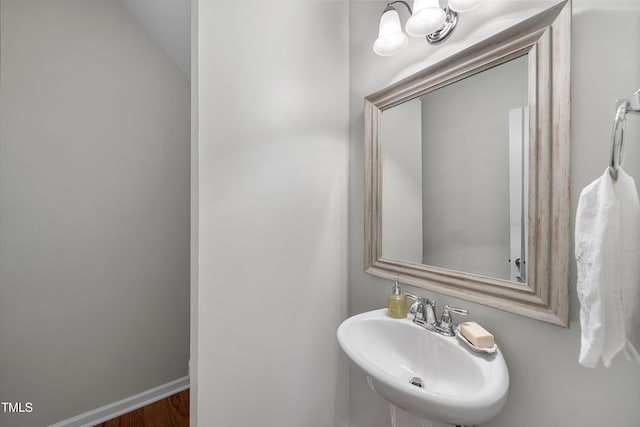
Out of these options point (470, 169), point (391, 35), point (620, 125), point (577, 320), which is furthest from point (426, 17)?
point (577, 320)

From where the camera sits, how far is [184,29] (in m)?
1.58

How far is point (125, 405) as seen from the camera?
5.16ft

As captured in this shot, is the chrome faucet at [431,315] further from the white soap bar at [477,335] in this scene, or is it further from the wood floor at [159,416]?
the wood floor at [159,416]

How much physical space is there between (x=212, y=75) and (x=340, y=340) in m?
1.03

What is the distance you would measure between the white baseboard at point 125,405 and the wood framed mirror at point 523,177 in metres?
1.72

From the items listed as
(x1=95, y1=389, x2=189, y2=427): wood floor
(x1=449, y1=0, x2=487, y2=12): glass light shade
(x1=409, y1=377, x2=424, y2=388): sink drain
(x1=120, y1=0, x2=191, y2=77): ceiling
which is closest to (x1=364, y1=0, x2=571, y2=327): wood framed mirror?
(x1=449, y1=0, x2=487, y2=12): glass light shade

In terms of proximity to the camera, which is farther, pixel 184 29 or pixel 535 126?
pixel 184 29

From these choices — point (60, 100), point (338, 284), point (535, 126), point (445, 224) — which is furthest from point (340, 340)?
point (60, 100)

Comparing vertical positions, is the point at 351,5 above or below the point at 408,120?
above

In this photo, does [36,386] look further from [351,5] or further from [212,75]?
[351,5]

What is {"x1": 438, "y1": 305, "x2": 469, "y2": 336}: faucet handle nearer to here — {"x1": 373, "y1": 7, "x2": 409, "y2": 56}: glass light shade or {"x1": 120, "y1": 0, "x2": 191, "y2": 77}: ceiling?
{"x1": 373, "y1": 7, "x2": 409, "y2": 56}: glass light shade

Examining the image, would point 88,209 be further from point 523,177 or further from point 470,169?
point 523,177

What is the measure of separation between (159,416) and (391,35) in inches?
93.9

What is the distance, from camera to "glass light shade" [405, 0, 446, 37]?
830 millimetres
